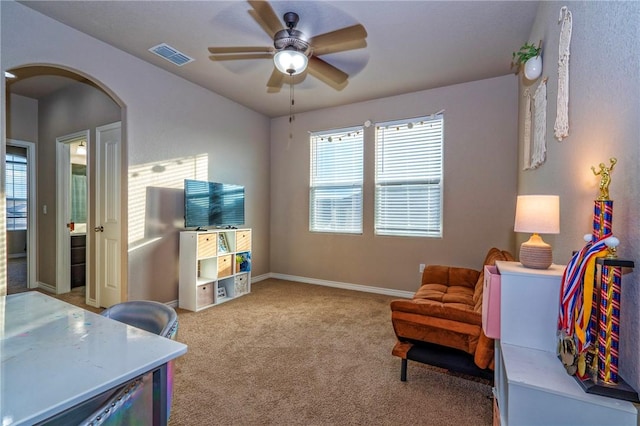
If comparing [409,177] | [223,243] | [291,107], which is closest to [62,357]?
[223,243]

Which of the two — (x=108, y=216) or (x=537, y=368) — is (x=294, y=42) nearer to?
(x=537, y=368)

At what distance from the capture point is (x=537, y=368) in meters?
1.12

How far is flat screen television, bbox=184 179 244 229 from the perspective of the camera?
3631mm

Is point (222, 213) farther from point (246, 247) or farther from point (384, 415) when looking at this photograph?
point (384, 415)

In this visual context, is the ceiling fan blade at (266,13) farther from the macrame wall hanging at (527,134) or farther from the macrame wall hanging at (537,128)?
the macrame wall hanging at (527,134)

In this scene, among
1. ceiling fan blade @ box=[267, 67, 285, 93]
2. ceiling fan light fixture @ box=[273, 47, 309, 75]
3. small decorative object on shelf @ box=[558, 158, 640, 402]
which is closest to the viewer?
small decorative object on shelf @ box=[558, 158, 640, 402]

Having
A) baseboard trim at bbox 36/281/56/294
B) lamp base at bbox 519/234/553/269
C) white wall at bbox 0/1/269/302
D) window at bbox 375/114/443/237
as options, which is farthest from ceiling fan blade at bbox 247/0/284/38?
baseboard trim at bbox 36/281/56/294

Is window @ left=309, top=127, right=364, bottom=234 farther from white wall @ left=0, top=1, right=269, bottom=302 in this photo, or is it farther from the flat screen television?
the flat screen television

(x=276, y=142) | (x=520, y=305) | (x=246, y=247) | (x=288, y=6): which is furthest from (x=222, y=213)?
(x=520, y=305)

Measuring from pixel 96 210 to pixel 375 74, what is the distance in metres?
3.74

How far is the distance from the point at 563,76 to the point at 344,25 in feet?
5.61

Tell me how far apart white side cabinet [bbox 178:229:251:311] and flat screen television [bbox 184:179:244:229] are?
0.16 m

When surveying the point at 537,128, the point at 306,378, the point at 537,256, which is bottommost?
the point at 306,378

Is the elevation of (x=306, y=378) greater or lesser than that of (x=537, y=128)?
lesser
